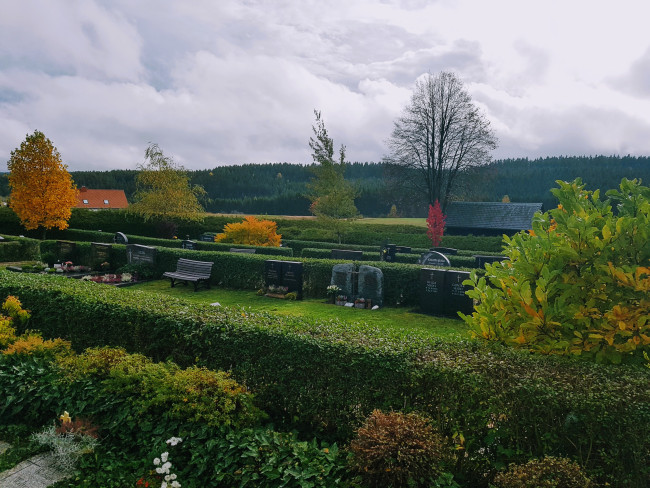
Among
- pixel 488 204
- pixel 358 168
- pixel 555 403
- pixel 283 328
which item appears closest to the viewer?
pixel 555 403

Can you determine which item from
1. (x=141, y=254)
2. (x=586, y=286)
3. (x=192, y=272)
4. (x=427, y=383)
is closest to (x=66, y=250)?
(x=141, y=254)

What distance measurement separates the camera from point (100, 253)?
19734 mm

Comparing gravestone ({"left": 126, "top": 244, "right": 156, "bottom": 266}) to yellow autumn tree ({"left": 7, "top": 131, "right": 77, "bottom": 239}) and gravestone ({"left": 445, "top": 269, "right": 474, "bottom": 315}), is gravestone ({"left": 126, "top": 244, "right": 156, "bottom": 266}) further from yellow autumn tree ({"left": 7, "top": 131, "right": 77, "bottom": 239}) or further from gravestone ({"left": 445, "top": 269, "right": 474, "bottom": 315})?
yellow autumn tree ({"left": 7, "top": 131, "right": 77, "bottom": 239})

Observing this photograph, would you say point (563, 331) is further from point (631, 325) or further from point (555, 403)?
point (555, 403)

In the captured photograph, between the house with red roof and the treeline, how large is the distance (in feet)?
17.5

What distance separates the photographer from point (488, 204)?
42.1m

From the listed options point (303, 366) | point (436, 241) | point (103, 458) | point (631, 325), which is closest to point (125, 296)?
point (103, 458)

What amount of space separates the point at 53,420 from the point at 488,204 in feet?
139

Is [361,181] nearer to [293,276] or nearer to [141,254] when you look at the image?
[141,254]

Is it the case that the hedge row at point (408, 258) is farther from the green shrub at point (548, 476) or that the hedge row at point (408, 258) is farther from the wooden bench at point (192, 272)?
the green shrub at point (548, 476)

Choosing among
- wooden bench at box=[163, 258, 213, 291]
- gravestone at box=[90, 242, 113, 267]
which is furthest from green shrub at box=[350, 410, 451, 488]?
gravestone at box=[90, 242, 113, 267]

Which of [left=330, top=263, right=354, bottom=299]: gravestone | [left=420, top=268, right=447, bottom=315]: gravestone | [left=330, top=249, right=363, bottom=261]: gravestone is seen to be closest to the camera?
[left=420, top=268, right=447, bottom=315]: gravestone

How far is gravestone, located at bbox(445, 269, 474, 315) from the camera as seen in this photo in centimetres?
1253

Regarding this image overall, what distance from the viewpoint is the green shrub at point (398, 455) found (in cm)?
345
